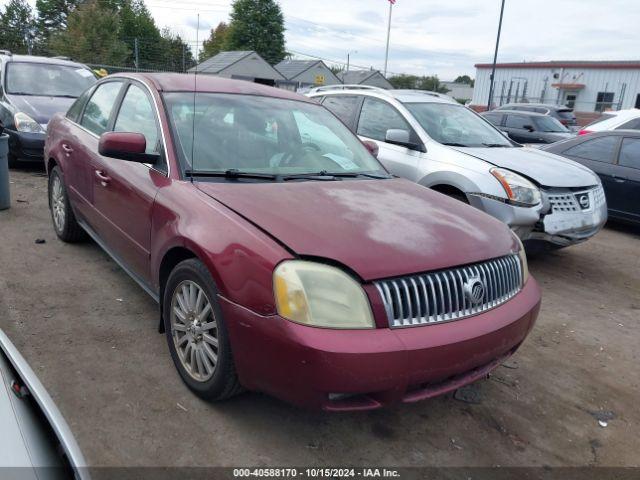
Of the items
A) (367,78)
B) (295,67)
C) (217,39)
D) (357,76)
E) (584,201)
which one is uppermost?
(217,39)

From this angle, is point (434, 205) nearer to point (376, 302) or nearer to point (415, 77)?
point (376, 302)

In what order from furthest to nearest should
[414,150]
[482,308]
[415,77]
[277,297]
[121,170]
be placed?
[415,77], [414,150], [121,170], [482,308], [277,297]

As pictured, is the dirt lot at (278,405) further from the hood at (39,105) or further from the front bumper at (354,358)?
the hood at (39,105)

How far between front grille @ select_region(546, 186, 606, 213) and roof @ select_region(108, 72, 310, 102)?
2.68m

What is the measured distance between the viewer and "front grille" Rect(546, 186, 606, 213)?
509 centimetres

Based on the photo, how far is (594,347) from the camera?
12.7 ft

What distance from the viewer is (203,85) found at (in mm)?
3689

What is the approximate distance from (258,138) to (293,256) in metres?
1.39

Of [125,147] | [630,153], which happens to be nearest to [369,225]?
[125,147]

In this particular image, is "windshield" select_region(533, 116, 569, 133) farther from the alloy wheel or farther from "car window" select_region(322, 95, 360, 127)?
the alloy wheel

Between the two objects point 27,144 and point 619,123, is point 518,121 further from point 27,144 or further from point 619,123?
point 27,144

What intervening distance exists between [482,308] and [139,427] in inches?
69.6

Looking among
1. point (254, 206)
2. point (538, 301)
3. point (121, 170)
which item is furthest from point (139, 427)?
point (538, 301)

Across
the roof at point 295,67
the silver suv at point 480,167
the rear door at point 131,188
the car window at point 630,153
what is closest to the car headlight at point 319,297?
the rear door at point 131,188
